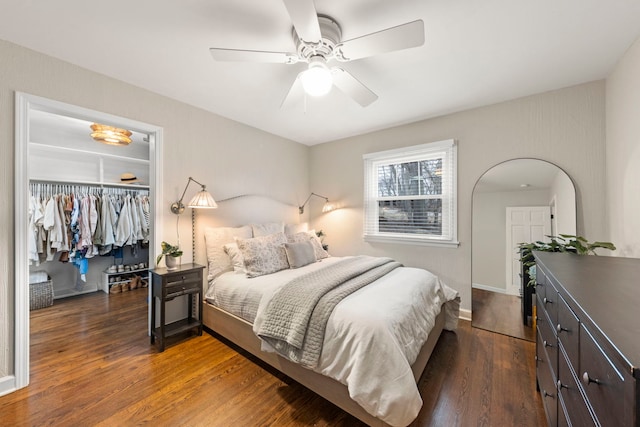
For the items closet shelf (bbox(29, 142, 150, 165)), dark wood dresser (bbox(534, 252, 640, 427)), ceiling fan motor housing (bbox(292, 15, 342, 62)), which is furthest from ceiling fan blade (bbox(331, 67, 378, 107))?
closet shelf (bbox(29, 142, 150, 165))

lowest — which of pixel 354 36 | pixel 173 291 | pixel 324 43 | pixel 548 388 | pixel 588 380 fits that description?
pixel 548 388

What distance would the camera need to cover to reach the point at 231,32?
177cm

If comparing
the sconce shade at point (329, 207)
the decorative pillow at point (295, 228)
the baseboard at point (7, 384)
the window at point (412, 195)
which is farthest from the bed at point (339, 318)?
the baseboard at point (7, 384)

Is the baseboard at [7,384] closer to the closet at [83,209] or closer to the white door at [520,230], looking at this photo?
the closet at [83,209]

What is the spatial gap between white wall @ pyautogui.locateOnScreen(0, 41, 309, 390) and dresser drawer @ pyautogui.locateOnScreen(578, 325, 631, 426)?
312cm

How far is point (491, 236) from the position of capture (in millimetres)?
2916

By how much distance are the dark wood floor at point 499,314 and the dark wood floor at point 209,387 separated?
0.47 feet

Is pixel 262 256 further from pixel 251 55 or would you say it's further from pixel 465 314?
pixel 465 314

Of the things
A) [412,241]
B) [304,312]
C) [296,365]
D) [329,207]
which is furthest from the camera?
[329,207]

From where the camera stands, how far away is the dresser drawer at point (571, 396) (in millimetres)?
866

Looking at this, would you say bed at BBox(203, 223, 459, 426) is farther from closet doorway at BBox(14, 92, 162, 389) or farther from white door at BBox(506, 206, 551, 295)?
closet doorway at BBox(14, 92, 162, 389)

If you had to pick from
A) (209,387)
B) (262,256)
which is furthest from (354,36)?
(209,387)

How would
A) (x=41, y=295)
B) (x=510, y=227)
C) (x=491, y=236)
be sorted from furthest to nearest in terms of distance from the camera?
(x=41, y=295) → (x=491, y=236) → (x=510, y=227)

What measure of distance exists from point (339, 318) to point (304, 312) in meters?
0.26
